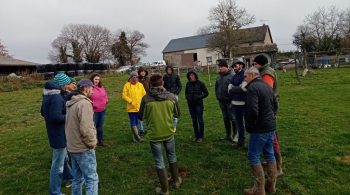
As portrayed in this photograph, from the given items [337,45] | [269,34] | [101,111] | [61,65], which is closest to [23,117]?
[101,111]

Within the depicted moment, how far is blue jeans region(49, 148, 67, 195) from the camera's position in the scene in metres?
5.46

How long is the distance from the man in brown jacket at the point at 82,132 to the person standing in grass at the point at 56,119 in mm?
604

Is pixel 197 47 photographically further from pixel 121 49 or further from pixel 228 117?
pixel 228 117

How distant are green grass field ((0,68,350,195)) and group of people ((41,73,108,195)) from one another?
936 millimetres

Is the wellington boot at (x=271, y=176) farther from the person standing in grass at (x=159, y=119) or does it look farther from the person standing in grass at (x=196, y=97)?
the person standing in grass at (x=196, y=97)

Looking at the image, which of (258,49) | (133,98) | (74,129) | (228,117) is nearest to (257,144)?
(74,129)

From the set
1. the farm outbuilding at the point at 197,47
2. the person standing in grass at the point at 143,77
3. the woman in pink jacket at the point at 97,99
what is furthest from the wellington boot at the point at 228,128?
the farm outbuilding at the point at 197,47

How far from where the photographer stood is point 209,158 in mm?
7207

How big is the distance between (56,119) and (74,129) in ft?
2.34

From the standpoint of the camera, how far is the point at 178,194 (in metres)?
5.54

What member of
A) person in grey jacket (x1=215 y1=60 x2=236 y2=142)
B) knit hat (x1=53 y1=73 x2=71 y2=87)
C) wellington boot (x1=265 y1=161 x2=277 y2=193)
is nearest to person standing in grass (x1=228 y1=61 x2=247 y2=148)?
person in grey jacket (x1=215 y1=60 x2=236 y2=142)

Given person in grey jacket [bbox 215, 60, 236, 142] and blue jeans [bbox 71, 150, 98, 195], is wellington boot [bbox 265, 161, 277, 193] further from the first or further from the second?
person in grey jacket [bbox 215, 60, 236, 142]

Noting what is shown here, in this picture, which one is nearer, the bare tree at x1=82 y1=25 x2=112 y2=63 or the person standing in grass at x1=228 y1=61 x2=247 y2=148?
the person standing in grass at x1=228 y1=61 x2=247 y2=148

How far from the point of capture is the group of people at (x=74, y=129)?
464cm
